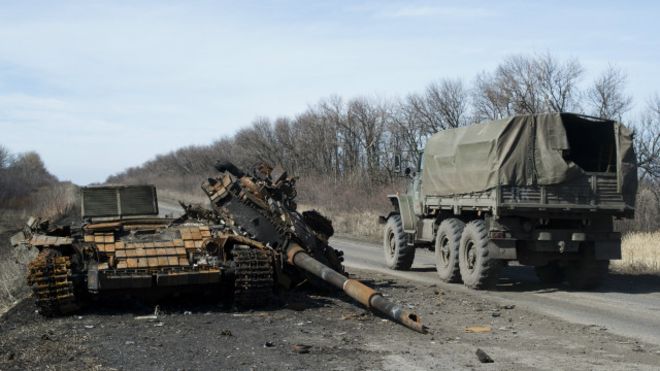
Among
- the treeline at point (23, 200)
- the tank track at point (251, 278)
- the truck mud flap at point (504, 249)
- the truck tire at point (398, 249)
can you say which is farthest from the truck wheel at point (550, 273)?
the treeline at point (23, 200)

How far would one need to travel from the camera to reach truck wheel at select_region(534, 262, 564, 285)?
53.5 ft

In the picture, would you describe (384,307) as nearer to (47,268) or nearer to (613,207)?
(47,268)

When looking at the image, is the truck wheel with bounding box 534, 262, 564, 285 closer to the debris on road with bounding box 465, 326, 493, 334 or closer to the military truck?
the military truck

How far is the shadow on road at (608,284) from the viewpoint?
49.7 ft

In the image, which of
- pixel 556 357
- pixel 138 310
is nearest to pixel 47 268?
pixel 138 310

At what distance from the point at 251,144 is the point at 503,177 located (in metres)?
47.7

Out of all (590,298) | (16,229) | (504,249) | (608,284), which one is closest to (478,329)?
(504,249)

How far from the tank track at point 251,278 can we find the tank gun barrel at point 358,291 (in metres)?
0.65

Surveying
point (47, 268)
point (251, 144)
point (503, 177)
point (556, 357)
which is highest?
point (251, 144)

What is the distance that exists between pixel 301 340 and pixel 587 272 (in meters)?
7.21

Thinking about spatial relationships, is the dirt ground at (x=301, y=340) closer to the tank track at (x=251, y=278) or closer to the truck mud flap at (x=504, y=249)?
the tank track at (x=251, y=278)

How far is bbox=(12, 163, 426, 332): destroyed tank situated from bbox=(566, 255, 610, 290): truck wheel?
4569 mm

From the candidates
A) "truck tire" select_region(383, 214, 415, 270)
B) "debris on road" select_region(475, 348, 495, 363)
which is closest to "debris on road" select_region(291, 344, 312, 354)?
"debris on road" select_region(475, 348, 495, 363)

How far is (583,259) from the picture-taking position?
49.5 feet
